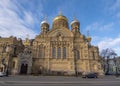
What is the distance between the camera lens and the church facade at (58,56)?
44.1m

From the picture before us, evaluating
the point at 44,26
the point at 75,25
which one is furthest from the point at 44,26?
the point at 75,25

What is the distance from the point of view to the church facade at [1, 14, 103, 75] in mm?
44094

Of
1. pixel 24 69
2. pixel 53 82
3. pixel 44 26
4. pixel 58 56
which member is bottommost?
pixel 53 82

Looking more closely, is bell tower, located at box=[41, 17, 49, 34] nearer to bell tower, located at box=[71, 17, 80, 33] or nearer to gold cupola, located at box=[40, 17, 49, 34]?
gold cupola, located at box=[40, 17, 49, 34]

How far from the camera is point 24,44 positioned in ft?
181

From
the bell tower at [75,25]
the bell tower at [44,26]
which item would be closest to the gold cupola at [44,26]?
the bell tower at [44,26]

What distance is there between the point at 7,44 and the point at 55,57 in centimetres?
1536

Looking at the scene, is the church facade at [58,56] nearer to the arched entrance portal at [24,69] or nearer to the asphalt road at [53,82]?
the arched entrance portal at [24,69]

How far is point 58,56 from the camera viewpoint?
47.6 metres

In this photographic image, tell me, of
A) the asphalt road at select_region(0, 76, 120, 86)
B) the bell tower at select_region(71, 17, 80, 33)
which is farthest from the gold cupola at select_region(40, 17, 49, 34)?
the asphalt road at select_region(0, 76, 120, 86)

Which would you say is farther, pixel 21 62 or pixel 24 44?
pixel 24 44

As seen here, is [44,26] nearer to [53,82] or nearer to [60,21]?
[60,21]

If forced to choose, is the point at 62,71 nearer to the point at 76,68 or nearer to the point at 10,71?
the point at 76,68

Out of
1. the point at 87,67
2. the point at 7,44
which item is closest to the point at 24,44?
the point at 7,44
